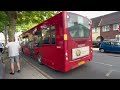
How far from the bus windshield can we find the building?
2620 centimetres

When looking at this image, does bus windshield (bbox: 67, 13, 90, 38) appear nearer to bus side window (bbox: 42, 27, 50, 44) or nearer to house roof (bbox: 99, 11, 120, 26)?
bus side window (bbox: 42, 27, 50, 44)

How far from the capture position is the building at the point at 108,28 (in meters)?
33.9

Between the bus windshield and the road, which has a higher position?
the bus windshield

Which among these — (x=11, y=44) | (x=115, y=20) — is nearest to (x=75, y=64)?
(x=11, y=44)

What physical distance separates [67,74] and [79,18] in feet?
10.1

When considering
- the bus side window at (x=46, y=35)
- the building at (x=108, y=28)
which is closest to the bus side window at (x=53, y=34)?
the bus side window at (x=46, y=35)

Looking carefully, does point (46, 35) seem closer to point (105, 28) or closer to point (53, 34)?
point (53, 34)

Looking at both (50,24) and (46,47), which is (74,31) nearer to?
(50,24)

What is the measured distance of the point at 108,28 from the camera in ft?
119

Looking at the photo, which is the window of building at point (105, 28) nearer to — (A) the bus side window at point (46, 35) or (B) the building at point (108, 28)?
(B) the building at point (108, 28)

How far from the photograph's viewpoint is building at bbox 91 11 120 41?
3389cm

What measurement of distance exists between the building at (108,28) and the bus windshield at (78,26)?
2620 centimetres

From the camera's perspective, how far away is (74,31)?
8031 mm

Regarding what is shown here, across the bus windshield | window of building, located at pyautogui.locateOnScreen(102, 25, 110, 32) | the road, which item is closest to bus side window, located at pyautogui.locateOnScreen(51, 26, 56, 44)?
the bus windshield
